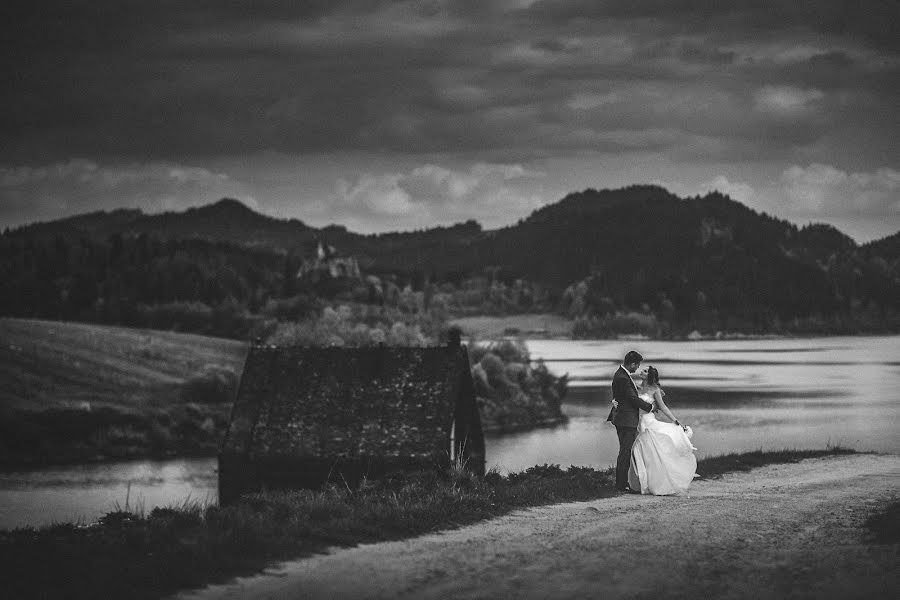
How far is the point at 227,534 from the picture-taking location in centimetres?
1234

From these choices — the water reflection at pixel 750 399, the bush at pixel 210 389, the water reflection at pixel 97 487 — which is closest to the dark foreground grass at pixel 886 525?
the water reflection at pixel 750 399

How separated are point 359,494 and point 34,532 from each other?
5.23 metres

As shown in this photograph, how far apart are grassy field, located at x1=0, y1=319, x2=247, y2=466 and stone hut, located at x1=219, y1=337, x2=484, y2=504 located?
47.1 metres

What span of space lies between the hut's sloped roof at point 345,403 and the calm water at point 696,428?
4.65 metres

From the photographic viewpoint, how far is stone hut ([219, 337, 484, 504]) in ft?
126

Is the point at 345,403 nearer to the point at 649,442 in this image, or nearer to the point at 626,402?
the point at 649,442

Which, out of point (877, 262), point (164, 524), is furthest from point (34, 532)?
point (877, 262)

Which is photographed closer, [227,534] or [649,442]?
[227,534]

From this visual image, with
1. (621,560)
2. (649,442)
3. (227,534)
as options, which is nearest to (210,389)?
(649,442)

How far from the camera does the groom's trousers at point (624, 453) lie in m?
18.4

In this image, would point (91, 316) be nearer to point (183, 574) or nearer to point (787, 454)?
point (787, 454)

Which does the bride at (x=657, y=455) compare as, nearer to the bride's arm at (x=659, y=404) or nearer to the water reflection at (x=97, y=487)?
the bride's arm at (x=659, y=404)

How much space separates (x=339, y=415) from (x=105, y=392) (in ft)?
235

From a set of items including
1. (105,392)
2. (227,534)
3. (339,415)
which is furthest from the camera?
(105,392)
